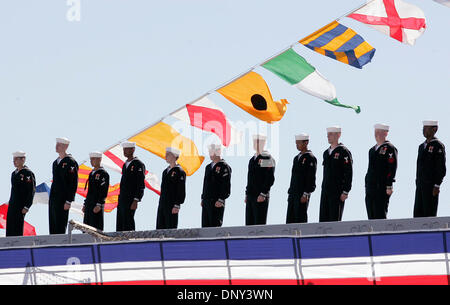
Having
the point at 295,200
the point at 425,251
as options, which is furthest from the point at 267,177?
the point at 425,251

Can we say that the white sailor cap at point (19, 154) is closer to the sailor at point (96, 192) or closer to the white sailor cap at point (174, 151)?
the sailor at point (96, 192)

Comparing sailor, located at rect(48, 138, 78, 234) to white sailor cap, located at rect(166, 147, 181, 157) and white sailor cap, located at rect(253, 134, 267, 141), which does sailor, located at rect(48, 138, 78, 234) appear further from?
white sailor cap, located at rect(253, 134, 267, 141)

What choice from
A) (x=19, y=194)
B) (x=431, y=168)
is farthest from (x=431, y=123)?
(x=19, y=194)

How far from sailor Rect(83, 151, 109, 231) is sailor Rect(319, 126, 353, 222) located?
3.96 m

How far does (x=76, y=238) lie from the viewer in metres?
20.8

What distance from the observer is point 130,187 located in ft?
69.7

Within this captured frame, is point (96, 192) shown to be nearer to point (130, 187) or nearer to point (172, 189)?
point (130, 187)

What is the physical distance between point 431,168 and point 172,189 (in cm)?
446

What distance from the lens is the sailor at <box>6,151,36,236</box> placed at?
21.8 m

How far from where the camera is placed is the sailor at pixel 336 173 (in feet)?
64.9

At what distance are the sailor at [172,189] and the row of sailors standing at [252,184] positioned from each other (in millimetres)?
17

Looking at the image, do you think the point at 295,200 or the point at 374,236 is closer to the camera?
the point at 374,236
